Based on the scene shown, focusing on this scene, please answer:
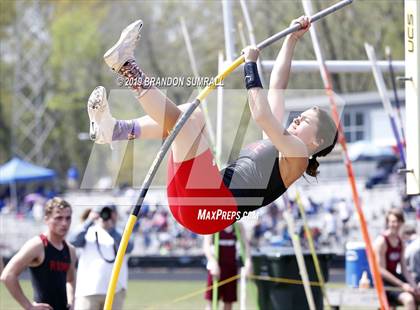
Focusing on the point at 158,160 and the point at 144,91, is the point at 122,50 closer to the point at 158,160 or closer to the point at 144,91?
the point at 144,91

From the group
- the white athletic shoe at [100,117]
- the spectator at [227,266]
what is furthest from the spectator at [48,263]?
the spectator at [227,266]

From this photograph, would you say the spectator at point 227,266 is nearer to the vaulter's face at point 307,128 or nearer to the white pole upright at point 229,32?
the white pole upright at point 229,32

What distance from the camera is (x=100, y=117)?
215 inches

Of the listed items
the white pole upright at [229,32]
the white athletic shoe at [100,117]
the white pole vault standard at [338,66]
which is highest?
the white pole upright at [229,32]

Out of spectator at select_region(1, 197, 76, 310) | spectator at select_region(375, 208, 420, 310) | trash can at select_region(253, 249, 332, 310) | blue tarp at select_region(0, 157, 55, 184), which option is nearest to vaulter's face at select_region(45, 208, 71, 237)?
spectator at select_region(1, 197, 76, 310)

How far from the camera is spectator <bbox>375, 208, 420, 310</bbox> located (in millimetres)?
9367

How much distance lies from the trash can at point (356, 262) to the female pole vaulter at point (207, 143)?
419 cm

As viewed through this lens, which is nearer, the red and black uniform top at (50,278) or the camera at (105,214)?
the red and black uniform top at (50,278)

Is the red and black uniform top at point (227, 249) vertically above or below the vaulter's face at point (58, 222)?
above

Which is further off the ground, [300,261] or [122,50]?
[122,50]

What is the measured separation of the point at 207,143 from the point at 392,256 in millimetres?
4422

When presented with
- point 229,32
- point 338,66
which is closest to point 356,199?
point 338,66

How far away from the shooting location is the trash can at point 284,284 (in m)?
10.3

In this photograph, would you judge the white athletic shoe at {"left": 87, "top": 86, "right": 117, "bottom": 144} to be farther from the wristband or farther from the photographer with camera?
the photographer with camera
